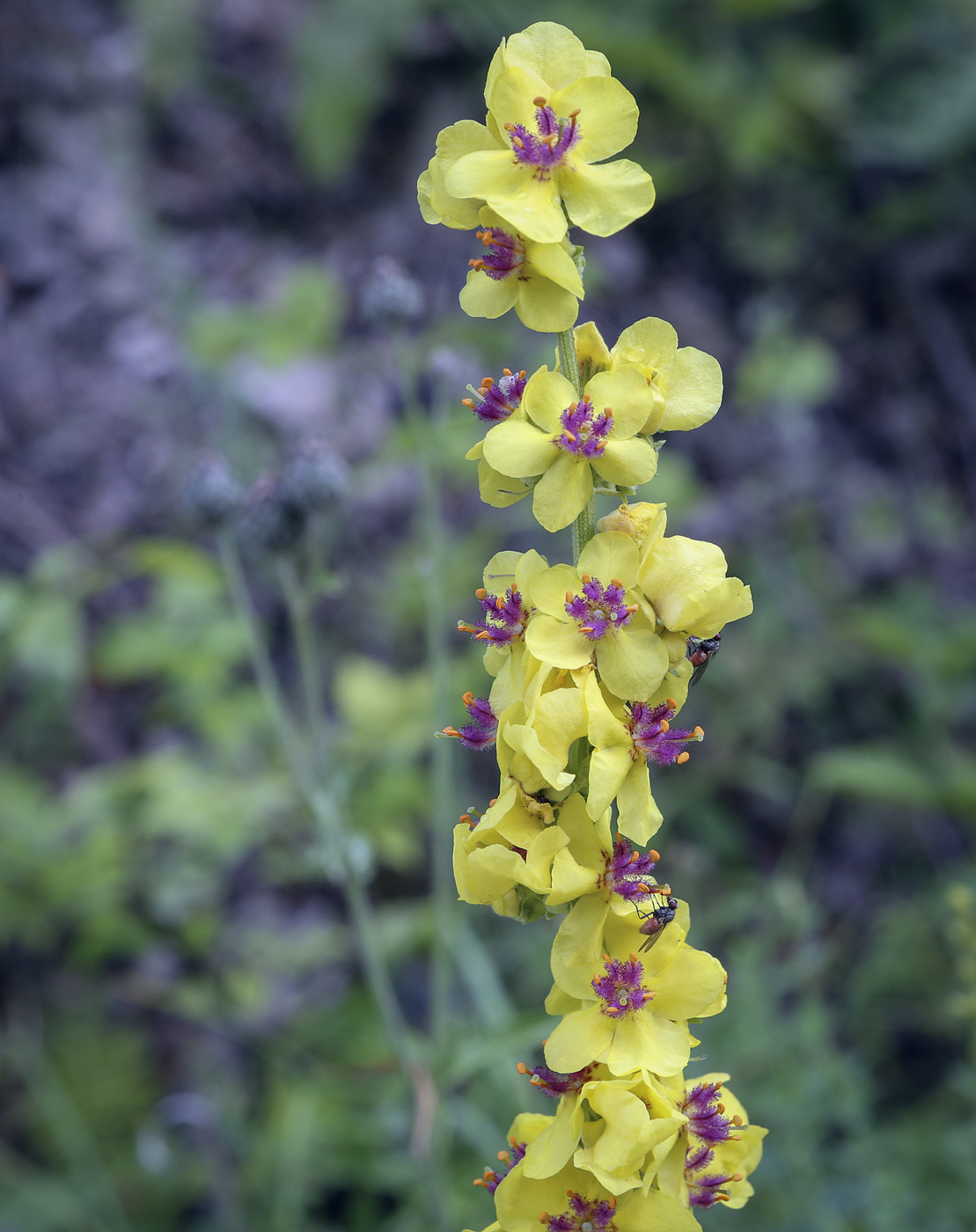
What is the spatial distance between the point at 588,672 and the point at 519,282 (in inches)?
17.8

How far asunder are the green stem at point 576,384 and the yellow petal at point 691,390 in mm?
110

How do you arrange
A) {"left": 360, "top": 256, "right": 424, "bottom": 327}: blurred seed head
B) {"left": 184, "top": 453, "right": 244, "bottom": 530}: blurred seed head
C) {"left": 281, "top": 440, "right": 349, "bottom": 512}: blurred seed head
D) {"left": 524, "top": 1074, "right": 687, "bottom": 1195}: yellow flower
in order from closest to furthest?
{"left": 524, "top": 1074, "right": 687, "bottom": 1195}: yellow flower < {"left": 281, "top": 440, "right": 349, "bottom": 512}: blurred seed head < {"left": 184, "top": 453, "right": 244, "bottom": 530}: blurred seed head < {"left": 360, "top": 256, "right": 424, "bottom": 327}: blurred seed head

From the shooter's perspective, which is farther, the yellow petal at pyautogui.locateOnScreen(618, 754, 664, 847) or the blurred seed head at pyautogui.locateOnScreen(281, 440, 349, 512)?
the blurred seed head at pyautogui.locateOnScreen(281, 440, 349, 512)

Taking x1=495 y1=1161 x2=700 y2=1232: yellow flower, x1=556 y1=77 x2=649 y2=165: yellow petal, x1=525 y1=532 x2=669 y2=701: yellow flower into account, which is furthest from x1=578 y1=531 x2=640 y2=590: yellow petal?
x1=495 y1=1161 x2=700 y2=1232: yellow flower

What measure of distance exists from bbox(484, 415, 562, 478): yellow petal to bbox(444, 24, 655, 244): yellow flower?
0.68 ft

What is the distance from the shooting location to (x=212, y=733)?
2996 millimetres

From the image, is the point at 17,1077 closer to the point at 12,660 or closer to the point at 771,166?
the point at 12,660

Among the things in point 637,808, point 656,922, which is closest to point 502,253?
point 637,808

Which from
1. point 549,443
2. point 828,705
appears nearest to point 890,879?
point 828,705

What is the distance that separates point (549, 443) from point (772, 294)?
17.8 ft

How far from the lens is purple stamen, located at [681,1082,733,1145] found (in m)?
1.11

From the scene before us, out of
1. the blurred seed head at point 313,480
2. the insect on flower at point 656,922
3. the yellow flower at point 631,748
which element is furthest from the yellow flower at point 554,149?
the blurred seed head at point 313,480

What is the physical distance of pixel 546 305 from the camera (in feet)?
3.65

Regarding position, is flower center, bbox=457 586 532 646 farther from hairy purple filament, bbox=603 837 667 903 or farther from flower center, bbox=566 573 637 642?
hairy purple filament, bbox=603 837 667 903
